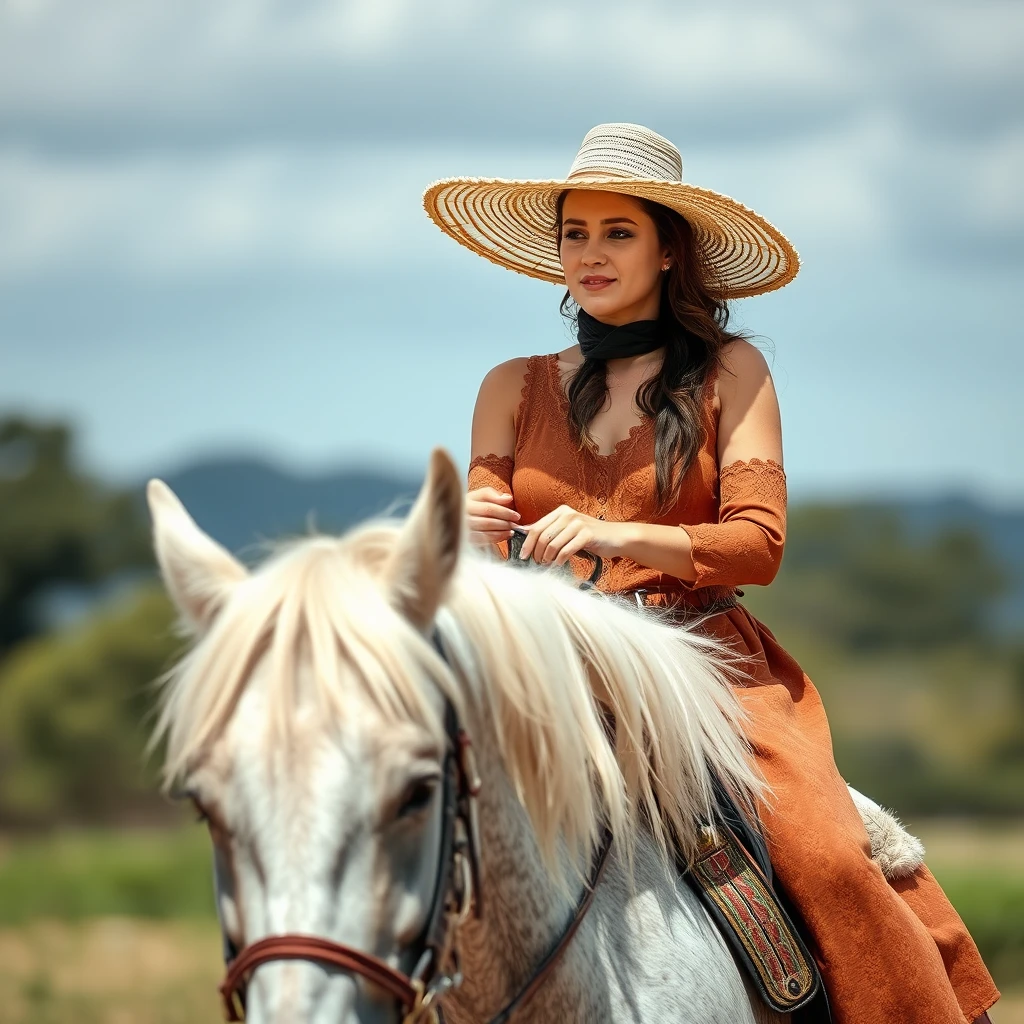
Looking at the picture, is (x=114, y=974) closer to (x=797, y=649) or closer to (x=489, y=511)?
(x=489, y=511)

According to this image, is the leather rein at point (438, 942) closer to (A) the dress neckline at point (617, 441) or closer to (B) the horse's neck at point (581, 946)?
(B) the horse's neck at point (581, 946)

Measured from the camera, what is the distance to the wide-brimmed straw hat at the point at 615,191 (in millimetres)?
Answer: 4031

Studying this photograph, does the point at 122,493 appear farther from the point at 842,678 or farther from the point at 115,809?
the point at 842,678

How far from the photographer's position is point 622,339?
4.05 metres

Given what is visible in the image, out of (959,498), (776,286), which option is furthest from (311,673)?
(959,498)

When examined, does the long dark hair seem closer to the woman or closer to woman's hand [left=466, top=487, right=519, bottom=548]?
the woman

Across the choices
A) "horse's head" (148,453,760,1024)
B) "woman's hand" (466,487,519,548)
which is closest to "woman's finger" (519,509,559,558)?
"woman's hand" (466,487,519,548)

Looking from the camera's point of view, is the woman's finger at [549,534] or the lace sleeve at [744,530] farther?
the lace sleeve at [744,530]

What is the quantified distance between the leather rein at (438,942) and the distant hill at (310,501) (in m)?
35.2

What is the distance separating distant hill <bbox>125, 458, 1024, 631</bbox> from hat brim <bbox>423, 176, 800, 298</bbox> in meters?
32.9

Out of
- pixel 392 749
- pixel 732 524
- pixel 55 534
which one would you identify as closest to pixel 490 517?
pixel 732 524

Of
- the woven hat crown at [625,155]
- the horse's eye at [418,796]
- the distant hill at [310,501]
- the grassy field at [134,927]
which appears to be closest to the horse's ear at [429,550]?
the horse's eye at [418,796]

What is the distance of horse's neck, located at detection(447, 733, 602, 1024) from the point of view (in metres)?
2.66

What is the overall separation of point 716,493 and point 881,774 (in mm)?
43525
